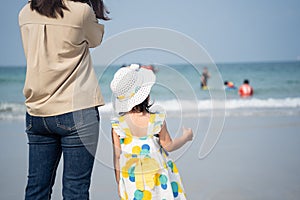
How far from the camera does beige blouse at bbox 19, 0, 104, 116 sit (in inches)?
64.1

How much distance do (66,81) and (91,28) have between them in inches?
9.0

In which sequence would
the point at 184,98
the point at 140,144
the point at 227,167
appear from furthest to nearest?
the point at 227,167 < the point at 184,98 < the point at 140,144

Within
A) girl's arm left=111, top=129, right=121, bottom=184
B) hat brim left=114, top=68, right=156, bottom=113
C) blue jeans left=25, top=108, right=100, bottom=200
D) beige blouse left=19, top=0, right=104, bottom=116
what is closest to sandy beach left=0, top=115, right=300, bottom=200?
girl's arm left=111, top=129, right=121, bottom=184

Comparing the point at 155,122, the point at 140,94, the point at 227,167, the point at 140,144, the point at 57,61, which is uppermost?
the point at 57,61

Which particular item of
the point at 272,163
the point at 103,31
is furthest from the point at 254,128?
the point at 103,31

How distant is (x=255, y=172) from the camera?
3.63 meters

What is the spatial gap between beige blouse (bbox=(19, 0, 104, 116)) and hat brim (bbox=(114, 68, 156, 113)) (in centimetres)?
38

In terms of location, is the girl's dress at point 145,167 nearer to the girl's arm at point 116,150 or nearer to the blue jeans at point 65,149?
the girl's arm at point 116,150

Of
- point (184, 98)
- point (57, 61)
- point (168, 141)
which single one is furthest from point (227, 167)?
point (57, 61)

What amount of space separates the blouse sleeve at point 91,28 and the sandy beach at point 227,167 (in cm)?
58

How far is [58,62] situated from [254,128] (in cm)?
440

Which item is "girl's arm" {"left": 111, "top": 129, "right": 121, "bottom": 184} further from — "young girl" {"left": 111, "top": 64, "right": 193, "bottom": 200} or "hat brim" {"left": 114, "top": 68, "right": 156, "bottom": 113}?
"hat brim" {"left": 114, "top": 68, "right": 156, "bottom": 113}

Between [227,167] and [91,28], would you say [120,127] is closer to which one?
[91,28]

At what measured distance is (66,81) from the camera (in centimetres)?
165
